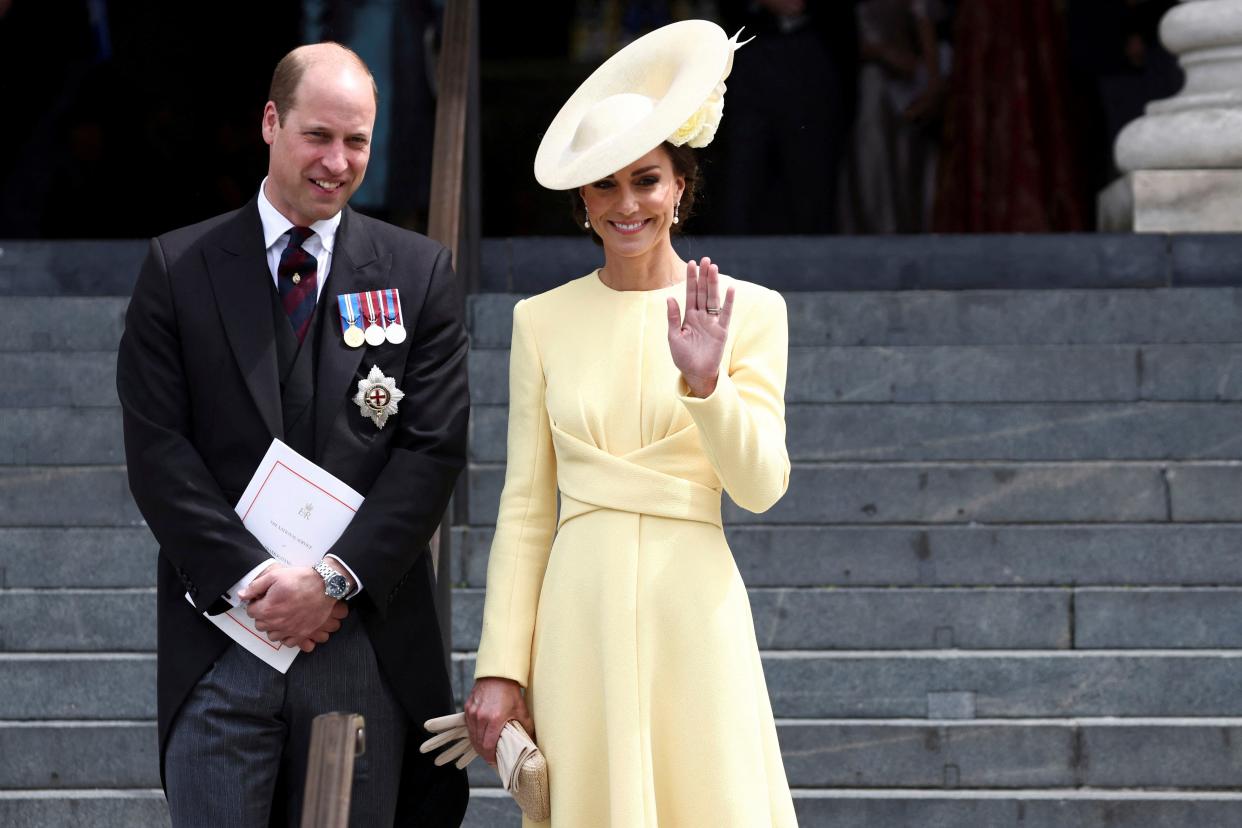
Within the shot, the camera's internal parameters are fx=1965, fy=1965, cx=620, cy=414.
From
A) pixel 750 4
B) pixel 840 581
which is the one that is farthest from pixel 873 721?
pixel 750 4

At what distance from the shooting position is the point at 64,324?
7598 mm

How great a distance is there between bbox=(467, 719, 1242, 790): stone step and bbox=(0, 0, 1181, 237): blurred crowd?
15.4 ft

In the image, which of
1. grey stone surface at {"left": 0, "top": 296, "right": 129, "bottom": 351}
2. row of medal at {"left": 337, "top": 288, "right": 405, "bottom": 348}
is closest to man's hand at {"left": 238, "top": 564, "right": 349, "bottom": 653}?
row of medal at {"left": 337, "top": 288, "right": 405, "bottom": 348}

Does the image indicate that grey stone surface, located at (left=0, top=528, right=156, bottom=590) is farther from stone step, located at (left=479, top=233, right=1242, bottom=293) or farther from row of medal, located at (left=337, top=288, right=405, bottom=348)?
row of medal, located at (left=337, top=288, right=405, bottom=348)

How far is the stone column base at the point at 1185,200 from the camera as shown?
27.5 feet

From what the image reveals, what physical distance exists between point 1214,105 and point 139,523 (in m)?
4.87

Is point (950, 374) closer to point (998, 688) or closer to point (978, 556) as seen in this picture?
point (978, 556)

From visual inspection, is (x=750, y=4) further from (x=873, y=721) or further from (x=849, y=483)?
(x=873, y=721)

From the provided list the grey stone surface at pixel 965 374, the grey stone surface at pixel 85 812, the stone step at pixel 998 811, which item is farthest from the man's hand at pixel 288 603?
the grey stone surface at pixel 965 374

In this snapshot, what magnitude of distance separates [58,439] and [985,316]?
3.48 metres

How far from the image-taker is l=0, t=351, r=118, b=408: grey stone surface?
724 centimetres

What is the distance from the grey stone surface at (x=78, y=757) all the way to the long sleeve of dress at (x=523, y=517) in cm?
242

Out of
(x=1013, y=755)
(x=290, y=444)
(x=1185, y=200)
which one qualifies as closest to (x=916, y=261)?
(x=1185, y=200)

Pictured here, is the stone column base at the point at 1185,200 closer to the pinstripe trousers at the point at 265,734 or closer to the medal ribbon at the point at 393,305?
the medal ribbon at the point at 393,305
